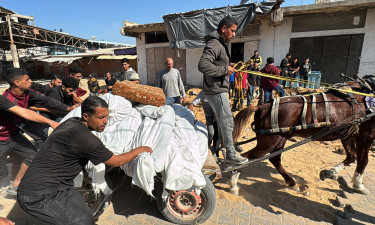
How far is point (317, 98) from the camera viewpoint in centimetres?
306

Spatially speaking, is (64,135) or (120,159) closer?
(64,135)

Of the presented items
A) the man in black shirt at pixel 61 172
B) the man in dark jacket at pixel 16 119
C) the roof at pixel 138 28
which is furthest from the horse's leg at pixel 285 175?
the roof at pixel 138 28

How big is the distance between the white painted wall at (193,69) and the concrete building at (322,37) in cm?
213

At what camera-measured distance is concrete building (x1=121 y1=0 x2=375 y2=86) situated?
26.3 feet

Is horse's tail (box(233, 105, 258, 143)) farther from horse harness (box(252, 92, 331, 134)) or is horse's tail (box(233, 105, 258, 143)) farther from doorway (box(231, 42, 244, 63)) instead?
doorway (box(231, 42, 244, 63))

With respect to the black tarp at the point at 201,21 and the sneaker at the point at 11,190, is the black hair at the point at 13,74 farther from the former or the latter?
the black tarp at the point at 201,21

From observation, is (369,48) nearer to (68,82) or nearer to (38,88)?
(68,82)

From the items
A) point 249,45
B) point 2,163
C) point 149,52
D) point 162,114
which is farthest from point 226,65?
point 149,52

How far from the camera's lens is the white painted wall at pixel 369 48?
7918 millimetres

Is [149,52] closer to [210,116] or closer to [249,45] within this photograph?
[249,45]

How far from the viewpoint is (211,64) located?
252 centimetres

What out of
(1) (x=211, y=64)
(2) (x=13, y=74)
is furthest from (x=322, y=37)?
(2) (x=13, y=74)

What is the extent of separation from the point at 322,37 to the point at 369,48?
1.76 m

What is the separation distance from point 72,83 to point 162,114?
2074 mm
